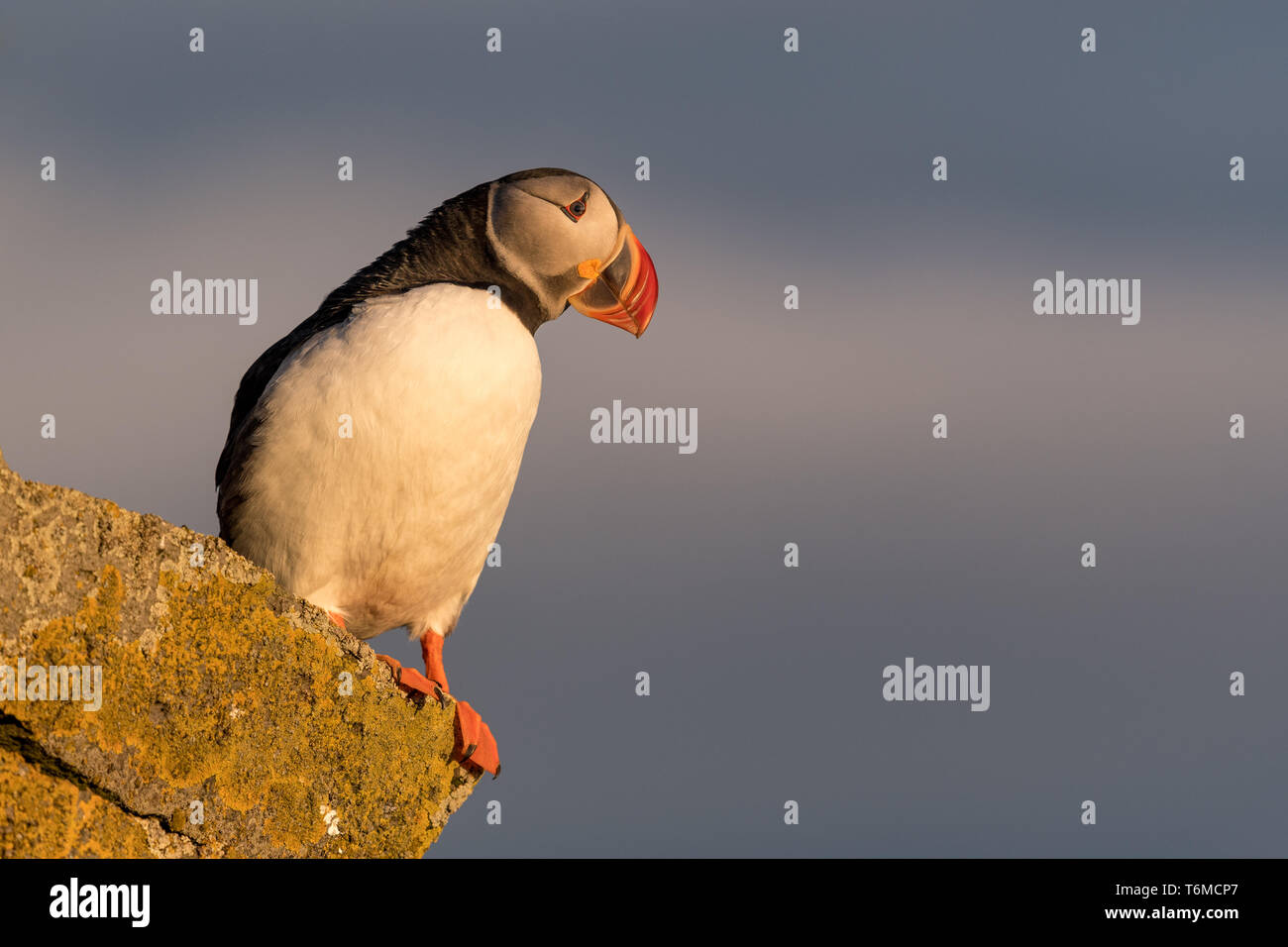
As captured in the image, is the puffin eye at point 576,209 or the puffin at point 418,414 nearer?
the puffin at point 418,414

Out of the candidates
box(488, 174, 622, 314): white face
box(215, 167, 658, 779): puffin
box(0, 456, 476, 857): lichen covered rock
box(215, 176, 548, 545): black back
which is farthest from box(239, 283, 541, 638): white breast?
box(0, 456, 476, 857): lichen covered rock

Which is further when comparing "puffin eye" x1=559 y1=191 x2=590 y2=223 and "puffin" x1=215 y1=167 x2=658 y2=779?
"puffin eye" x1=559 y1=191 x2=590 y2=223

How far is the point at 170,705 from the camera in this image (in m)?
4.78

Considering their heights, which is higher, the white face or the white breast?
the white face

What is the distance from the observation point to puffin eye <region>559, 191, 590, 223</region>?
737cm

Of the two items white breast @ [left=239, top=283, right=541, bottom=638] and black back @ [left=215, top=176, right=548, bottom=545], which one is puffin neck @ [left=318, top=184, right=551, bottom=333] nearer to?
black back @ [left=215, top=176, right=548, bottom=545]

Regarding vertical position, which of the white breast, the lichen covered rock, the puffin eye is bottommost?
the lichen covered rock

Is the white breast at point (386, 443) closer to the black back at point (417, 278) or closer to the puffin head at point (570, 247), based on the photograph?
the black back at point (417, 278)

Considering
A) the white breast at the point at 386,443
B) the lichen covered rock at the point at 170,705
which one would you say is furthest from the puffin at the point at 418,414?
the lichen covered rock at the point at 170,705

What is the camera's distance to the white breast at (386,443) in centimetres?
651

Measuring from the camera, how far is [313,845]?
5.28 metres

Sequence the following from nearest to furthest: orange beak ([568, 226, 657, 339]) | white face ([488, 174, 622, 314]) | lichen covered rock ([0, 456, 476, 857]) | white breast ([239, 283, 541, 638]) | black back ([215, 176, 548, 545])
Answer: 1. lichen covered rock ([0, 456, 476, 857])
2. white breast ([239, 283, 541, 638])
3. black back ([215, 176, 548, 545])
4. white face ([488, 174, 622, 314])
5. orange beak ([568, 226, 657, 339])

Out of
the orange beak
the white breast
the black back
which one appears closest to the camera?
the white breast

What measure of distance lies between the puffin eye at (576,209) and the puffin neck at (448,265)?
1.54 feet
